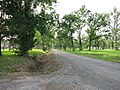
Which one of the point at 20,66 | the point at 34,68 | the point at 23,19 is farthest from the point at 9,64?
the point at 23,19

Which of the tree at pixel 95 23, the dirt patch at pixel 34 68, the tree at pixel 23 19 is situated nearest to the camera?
the dirt patch at pixel 34 68

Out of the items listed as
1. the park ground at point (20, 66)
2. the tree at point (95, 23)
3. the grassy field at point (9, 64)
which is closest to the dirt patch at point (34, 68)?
the park ground at point (20, 66)

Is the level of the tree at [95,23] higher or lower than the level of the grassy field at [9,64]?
higher

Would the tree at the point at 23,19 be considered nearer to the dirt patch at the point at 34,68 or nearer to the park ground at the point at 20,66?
the park ground at the point at 20,66

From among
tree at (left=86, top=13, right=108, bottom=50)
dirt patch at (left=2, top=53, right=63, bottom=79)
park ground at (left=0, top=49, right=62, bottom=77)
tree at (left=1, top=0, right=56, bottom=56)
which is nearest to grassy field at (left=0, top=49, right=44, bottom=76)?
park ground at (left=0, top=49, right=62, bottom=77)

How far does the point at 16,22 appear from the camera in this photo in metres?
28.9

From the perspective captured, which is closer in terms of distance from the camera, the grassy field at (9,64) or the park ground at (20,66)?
the park ground at (20,66)

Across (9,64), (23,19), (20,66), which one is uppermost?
(23,19)

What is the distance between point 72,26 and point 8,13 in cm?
5495

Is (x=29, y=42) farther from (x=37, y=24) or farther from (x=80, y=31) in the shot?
(x=80, y=31)

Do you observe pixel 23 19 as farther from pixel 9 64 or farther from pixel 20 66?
pixel 20 66

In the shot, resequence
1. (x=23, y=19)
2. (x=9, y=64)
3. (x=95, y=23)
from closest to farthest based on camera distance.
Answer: (x=9, y=64), (x=23, y=19), (x=95, y=23)

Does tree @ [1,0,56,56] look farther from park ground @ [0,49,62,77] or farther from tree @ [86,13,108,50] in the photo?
tree @ [86,13,108,50]

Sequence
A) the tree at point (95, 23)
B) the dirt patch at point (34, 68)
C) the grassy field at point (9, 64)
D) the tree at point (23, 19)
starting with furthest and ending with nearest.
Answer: the tree at point (95, 23), the tree at point (23, 19), the grassy field at point (9, 64), the dirt patch at point (34, 68)
